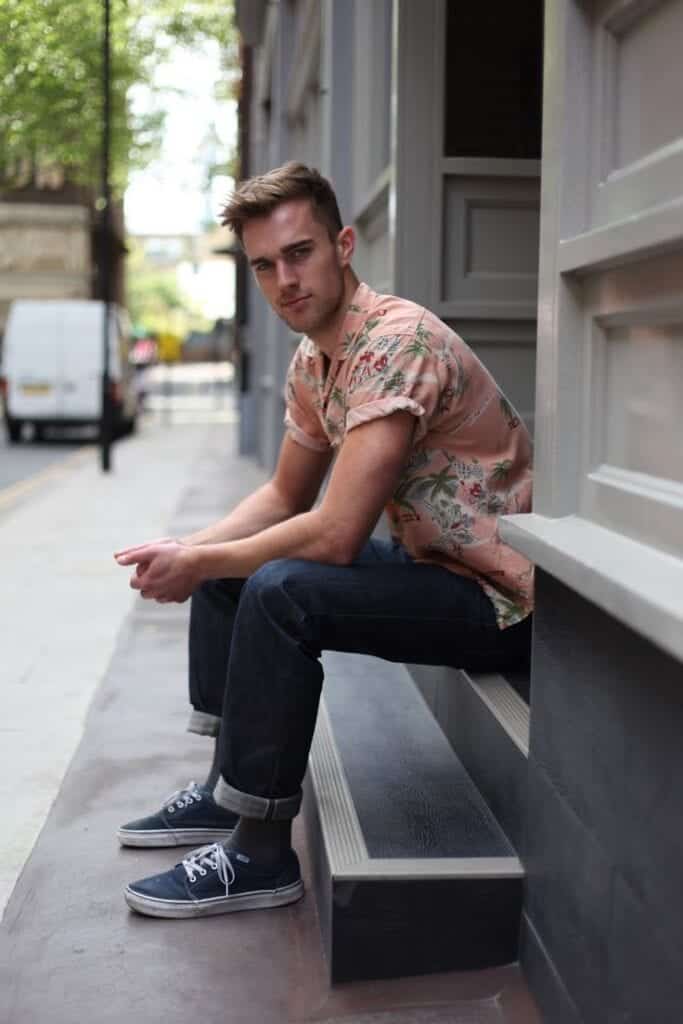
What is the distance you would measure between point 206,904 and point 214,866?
8cm

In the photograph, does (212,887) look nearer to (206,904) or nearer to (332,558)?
(206,904)

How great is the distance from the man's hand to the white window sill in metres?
0.76

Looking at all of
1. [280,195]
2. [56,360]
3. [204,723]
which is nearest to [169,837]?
[204,723]

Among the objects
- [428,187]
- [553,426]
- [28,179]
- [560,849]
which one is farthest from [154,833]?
[28,179]

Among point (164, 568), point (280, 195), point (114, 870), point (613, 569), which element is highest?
point (280, 195)

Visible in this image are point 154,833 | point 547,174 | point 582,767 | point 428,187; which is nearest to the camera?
point 582,767

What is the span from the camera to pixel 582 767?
2.27 m

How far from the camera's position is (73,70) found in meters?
4.04

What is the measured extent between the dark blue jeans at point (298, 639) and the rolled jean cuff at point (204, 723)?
48 cm

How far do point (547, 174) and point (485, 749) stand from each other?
1.28 meters

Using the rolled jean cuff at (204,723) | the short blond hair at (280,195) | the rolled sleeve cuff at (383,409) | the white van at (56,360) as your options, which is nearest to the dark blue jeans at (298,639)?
the rolled sleeve cuff at (383,409)

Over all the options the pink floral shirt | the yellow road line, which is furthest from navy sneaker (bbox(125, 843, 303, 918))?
the yellow road line

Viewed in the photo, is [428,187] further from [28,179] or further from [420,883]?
[420,883]

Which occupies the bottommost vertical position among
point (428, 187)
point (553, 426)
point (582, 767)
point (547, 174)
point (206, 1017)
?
point (206, 1017)
